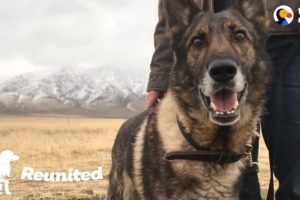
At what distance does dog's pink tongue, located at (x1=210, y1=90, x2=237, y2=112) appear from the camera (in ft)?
10.7

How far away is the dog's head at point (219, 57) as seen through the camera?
10.6 ft

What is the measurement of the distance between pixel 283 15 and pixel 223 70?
1.04 meters

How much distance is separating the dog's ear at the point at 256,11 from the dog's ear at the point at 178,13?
36 centimetres

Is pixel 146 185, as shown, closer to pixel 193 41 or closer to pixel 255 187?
pixel 193 41

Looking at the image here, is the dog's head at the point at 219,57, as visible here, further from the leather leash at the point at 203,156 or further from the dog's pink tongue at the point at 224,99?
the leather leash at the point at 203,156

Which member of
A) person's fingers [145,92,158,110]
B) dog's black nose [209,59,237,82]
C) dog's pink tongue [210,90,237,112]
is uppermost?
dog's black nose [209,59,237,82]

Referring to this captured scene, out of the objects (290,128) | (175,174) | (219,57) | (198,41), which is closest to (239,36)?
(198,41)

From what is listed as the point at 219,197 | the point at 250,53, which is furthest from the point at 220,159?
the point at 250,53

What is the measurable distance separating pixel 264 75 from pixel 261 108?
25 centimetres

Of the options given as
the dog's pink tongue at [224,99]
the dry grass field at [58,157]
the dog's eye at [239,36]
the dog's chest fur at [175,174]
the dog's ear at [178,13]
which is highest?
the dog's ear at [178,13]

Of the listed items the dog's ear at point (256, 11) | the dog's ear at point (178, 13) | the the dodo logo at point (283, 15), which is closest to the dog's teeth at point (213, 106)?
the dog's ear at point (178, 13)

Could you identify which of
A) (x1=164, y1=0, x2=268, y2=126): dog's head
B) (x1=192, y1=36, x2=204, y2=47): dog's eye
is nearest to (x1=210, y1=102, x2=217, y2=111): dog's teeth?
(x1=164, y1=0, x2=268, y2=126): dog's head

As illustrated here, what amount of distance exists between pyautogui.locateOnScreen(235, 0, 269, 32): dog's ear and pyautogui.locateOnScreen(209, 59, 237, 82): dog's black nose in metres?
0.81

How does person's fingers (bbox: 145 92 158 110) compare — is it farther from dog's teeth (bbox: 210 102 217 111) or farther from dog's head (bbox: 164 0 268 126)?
dog's teeth (bbox: 210 102 217 111)
